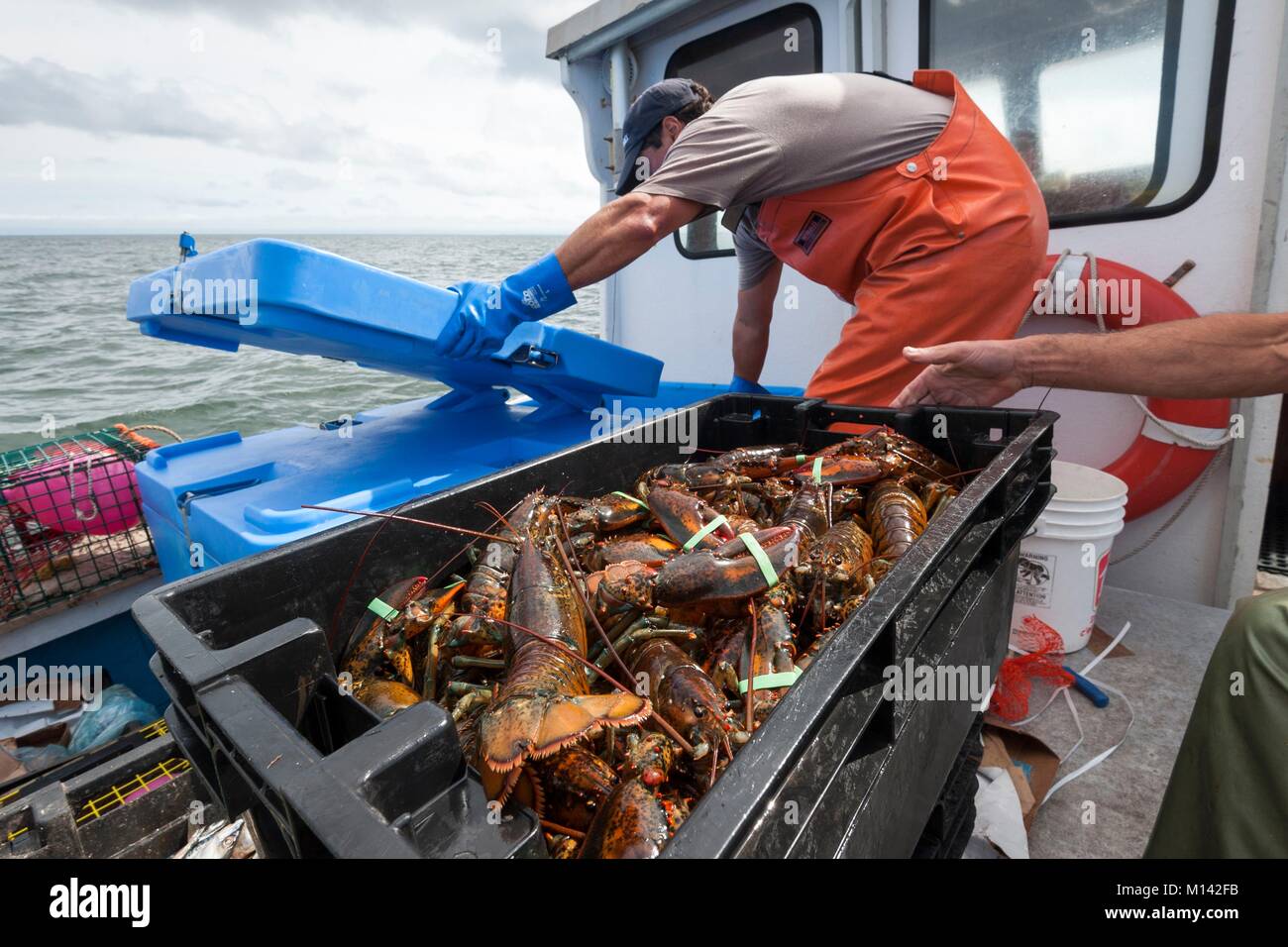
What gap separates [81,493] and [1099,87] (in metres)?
4.71

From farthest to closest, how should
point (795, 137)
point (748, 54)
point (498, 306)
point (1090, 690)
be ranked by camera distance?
point (748, 54) < point (498, 306) < point (1090, 690) < point (795, 137)

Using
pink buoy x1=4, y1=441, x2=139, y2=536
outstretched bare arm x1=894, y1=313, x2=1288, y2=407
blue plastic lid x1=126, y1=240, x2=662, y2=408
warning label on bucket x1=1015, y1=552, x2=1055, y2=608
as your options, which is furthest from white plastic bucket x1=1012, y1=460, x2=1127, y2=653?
pink buoy x1=4, y1=441, x2=139, y2=536

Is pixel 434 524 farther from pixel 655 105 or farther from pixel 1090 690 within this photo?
pixel 1090 690

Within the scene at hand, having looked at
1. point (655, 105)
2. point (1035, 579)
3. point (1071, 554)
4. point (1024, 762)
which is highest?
point (655, 105)

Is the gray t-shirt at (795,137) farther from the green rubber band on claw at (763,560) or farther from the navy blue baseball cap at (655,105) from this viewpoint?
the green rubber band on claw at (763,560)

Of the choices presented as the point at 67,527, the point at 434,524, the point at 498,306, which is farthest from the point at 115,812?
the point at 67,527

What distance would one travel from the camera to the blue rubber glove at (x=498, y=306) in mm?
2238

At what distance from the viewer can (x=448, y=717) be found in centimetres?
72

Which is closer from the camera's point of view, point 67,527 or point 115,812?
point 115,812

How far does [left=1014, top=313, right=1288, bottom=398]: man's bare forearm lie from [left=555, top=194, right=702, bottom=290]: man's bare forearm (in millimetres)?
1110

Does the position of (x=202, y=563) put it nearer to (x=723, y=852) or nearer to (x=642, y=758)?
(x=642, y=758)

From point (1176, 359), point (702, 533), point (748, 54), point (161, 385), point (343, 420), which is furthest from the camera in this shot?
point (161, 385)

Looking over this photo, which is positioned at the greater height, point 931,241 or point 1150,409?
point 931,241

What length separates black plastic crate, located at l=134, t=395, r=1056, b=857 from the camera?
25.4 inches
